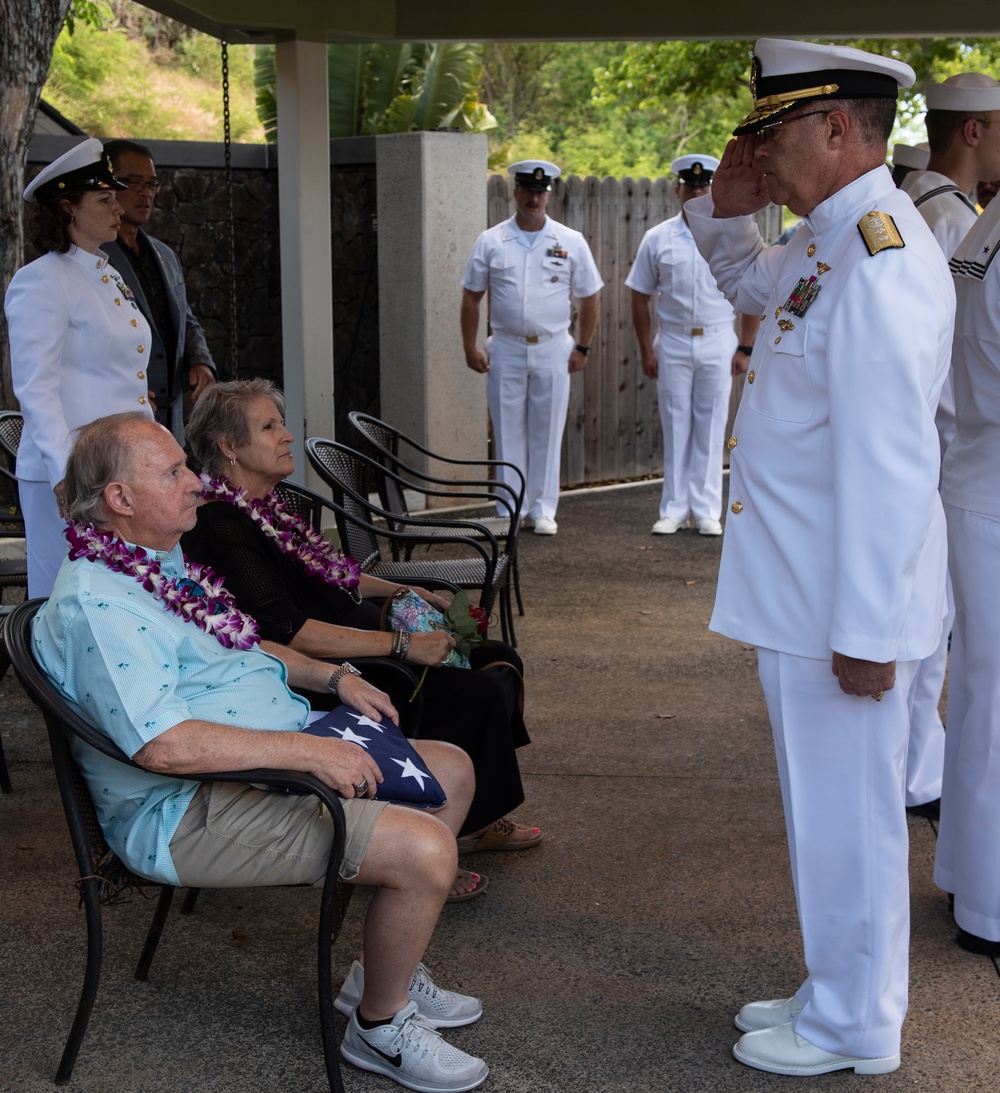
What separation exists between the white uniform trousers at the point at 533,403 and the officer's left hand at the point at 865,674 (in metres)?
5.68

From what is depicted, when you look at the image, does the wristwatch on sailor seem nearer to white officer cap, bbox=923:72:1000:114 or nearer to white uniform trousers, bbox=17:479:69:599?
white uniform trousers, bbox=17:479:69:599

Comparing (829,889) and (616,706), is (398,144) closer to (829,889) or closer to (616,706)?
(616,706)

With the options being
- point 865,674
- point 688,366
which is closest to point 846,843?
point 865,674

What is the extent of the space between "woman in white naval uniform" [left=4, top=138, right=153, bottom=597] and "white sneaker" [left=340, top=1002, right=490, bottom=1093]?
2126mm

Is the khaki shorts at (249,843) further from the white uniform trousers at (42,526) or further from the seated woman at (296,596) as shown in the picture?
the white uniform trousers at (42,526)

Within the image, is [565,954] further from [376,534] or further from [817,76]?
[376,534]

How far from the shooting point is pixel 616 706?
4.97 metres

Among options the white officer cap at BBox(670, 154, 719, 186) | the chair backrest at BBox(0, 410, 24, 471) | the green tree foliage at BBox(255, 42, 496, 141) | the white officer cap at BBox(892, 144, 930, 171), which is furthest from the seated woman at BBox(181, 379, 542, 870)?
the green tree foliage at BBox(255, 42, 496, 141)

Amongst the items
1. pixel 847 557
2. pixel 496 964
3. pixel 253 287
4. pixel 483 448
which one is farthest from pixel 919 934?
pixel 253 287

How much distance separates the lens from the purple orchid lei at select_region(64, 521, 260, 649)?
253 cm

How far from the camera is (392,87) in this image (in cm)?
1327

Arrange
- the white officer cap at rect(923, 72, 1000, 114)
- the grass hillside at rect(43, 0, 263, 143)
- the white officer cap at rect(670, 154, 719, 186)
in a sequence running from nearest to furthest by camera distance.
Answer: the white officer cap at rect(923, 72, 1000, 114) < the white officer cap at rect(670, 154, 719, 186) < the grass hillside at rect(43, 0, 263, 143)

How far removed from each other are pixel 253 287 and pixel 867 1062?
7726mm

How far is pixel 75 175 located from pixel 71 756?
7.69 ft
